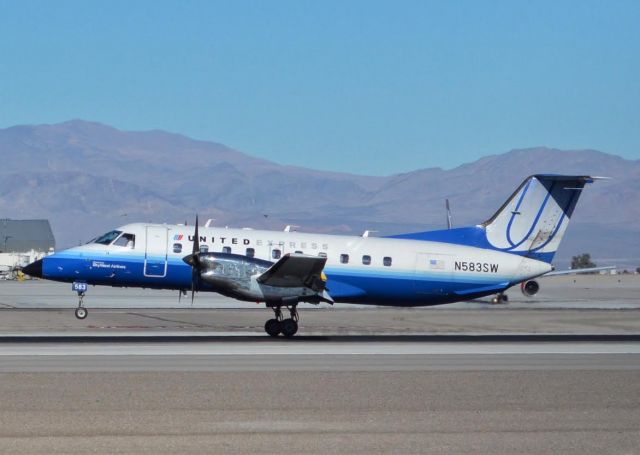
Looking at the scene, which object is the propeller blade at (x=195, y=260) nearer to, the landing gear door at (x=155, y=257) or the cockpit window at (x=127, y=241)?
the landing gear door at (x=155, y=257)

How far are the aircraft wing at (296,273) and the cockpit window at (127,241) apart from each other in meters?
4.99

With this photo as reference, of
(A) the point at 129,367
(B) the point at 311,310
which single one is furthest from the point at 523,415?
(B) the point at 311,310

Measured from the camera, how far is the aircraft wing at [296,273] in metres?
31.5

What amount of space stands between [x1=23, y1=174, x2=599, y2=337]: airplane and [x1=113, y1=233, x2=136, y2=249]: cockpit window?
0.03m

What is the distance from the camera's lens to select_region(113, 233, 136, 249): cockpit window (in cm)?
3503

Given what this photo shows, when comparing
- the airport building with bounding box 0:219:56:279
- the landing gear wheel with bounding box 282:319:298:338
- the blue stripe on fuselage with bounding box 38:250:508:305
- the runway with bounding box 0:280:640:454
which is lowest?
the runway with bounding box 0:280:640:454

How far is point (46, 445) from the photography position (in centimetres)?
1580

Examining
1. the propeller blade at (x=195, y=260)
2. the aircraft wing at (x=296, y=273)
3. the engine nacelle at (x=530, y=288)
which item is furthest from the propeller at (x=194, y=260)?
the engine nacelle at (x=530, y=288)

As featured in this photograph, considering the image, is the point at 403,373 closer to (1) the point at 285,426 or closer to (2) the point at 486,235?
(1) the point at 285,426

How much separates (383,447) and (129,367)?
10094 millimetres

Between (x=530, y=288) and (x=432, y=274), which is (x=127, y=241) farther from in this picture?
(x=530, y=288)

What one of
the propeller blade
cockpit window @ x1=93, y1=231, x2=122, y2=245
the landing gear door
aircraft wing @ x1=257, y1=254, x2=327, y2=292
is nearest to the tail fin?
aircraft wing @ x1=257, y1=254, x2=327, y2=292

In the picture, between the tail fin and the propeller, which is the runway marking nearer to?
the propeller

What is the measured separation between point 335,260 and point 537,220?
730cm
